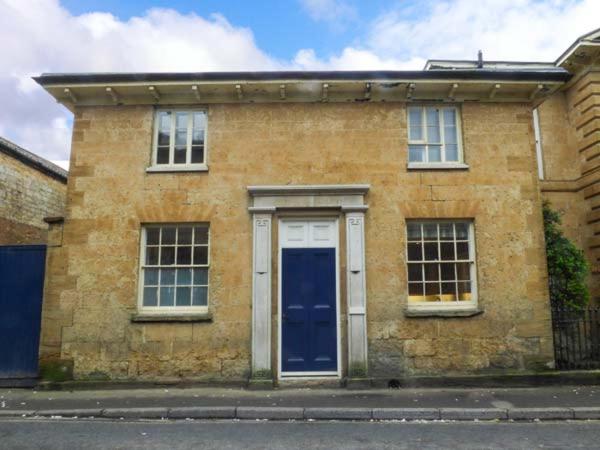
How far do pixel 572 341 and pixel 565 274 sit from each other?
1.42m

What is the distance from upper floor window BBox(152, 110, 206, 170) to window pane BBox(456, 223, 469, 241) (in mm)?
5255

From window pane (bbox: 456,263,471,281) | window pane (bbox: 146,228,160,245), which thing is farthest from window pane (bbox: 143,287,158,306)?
window pane (bbox: 456,263,471,281)

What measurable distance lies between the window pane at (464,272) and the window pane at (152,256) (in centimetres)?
595

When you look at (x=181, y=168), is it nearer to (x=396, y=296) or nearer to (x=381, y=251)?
(x=381, y=251)

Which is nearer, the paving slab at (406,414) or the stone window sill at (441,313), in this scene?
the paving slab at (406,414)

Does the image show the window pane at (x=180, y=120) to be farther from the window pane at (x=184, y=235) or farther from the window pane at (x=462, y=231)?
the window pane at (x=462, y=231)

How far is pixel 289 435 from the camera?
6.18 meters

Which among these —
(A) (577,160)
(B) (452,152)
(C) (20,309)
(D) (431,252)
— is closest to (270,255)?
(D) (431,252)

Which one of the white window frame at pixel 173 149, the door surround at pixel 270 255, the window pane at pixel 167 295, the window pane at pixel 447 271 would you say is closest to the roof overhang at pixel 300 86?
the white window frame at pixel 173 149

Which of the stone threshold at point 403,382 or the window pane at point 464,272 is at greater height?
the window pane at point 464,272

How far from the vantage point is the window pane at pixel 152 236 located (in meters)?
9.33

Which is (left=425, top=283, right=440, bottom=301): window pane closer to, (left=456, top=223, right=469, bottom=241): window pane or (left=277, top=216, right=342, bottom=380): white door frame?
(left=456, top=223, right=469, bottom=241): window pane

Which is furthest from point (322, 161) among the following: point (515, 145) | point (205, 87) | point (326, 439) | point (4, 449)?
point (4, 449)

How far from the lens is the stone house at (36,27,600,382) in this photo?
887 centimetres
